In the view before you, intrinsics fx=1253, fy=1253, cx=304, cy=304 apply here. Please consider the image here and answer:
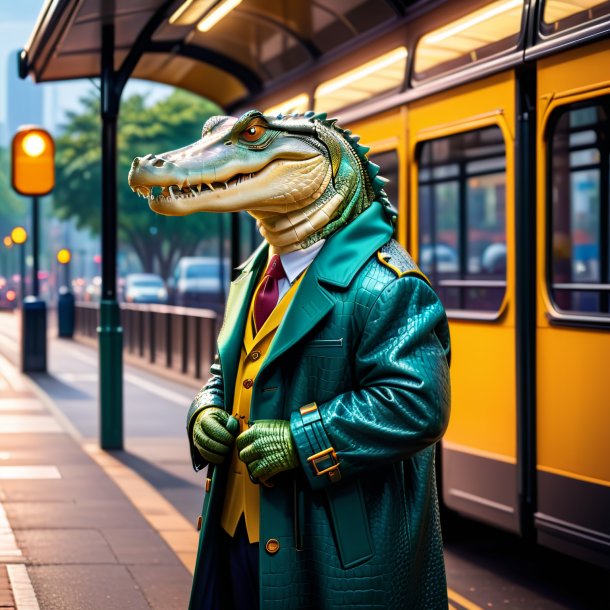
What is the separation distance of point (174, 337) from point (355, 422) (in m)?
16.2

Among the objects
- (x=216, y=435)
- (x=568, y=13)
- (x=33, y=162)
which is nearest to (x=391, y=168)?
(x=568, y=13)

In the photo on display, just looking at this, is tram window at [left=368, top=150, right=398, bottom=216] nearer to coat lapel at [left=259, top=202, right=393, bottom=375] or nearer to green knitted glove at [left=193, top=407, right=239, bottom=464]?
coat lapel at [left=259, top=202, right=393, bottom=375]

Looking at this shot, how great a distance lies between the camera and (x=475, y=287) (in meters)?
7.20

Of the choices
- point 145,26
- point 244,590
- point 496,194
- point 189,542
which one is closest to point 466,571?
point 189,542

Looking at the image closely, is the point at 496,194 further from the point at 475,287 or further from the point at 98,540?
the point at 98,540

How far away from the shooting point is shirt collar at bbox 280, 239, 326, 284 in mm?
3141

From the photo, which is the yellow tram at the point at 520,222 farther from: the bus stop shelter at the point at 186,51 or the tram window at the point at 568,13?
the bus stop shelter at the point at 186,51

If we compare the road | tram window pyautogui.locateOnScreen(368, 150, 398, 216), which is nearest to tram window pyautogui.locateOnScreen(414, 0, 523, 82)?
tram window pyautogui.locateOnScreen(368, 150, 398, 216)

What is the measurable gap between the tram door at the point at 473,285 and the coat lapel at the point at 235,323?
9.31ft

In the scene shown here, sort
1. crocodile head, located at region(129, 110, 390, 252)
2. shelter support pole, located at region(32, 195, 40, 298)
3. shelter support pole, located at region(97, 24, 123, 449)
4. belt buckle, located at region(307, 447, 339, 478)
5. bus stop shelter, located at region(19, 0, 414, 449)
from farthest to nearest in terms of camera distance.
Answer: shelter support pole, located at region(32, 195, 40, 298)
shelter support pole, located at region(97, 24, 123, 449)
bus stop shelter, located at region(19, 0, 414, 449)
crocodile head, located at region(129, 110, 390, 252)
belt buckle, located at region(307, 447, 339, 478)

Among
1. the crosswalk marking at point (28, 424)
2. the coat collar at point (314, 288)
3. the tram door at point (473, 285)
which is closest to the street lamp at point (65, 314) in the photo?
the crosswalk marking at point (28, 424)

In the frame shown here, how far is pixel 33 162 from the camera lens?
14.6m

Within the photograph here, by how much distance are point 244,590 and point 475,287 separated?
4.28m

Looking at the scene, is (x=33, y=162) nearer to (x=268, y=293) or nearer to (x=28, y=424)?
(x=28, y=424)
